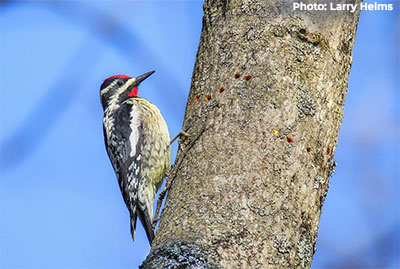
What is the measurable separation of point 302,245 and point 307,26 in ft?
3.45

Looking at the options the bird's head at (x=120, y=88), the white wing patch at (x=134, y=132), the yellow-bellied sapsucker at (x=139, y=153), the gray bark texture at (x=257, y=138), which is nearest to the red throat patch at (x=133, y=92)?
the bird's head at (x=120, y=88)

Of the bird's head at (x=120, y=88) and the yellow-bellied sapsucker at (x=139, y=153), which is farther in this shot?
the bird's head at (x=120, y=88)

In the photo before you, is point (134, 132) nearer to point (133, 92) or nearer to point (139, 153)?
point (139, 153)

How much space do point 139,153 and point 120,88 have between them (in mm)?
825

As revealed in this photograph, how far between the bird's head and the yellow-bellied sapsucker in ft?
0.79

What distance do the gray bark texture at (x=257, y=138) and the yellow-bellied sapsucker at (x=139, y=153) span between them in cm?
170

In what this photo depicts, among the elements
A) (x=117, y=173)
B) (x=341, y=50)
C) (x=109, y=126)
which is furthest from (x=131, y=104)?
(x=341, y=50)

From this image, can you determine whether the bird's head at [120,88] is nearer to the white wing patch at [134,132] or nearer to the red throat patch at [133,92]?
the red throat patch at [133,92]

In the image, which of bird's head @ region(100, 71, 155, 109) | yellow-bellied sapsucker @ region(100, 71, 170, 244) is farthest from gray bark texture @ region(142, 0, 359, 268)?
bird's head @ region(100, 71, 155, 109)

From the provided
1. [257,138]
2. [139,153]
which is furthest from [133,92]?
[257,138]

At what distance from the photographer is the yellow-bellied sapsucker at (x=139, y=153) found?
426cm

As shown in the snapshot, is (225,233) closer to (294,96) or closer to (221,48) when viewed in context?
(294,96)

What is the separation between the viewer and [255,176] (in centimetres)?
207

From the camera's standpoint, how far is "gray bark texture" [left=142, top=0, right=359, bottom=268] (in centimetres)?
196
